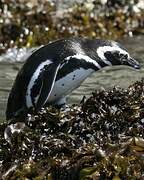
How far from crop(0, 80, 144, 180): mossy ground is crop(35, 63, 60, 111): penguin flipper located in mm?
270

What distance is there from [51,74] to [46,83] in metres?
0.09

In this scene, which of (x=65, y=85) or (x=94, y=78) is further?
(x=94, y=78)

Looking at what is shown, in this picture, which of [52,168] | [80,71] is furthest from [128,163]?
[80,71]

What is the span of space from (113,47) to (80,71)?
1.44 feet

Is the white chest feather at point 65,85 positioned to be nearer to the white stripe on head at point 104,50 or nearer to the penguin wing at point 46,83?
the penguin wing at point 46,83

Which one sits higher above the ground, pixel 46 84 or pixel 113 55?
pixel 113 55

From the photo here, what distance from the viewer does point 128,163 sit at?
168 inches

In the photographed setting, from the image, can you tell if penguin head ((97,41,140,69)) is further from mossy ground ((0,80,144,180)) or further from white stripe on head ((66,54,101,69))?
mossy ground ((0,80,144,180))

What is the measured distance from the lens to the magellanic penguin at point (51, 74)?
5.69 metres

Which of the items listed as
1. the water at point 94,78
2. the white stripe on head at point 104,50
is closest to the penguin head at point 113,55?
the white stripe on head at point 104,50

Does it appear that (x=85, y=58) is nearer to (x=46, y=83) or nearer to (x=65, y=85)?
(x=65, y=85)

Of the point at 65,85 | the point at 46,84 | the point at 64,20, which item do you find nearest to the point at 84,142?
the point at 46,84

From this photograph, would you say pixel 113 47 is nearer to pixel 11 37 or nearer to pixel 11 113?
pixel 11 113

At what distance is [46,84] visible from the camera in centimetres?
562
